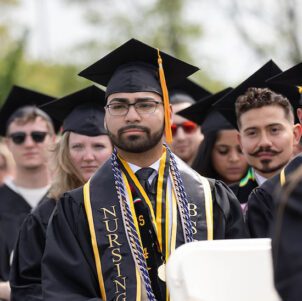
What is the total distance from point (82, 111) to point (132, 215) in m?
1.93

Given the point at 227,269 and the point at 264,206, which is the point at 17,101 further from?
the point at 227,269

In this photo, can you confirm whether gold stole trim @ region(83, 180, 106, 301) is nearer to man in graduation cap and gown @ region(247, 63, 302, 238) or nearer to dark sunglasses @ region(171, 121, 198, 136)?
man in graduation cap and gown @ region(247, 63, 302, 238)

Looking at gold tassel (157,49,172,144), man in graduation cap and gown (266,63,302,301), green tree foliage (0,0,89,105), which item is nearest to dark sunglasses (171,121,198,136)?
gold tassel (157,49,172,144)

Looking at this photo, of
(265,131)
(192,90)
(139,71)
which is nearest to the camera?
(139,71)

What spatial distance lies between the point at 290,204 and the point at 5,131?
5414 mm

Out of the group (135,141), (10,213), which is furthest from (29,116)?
(135,141)

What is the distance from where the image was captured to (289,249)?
227 centimetres

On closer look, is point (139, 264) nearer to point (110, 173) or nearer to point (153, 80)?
point (110, 173)

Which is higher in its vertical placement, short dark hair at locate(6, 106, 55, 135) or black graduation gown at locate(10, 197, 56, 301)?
short dark hair at locate(6, 106, 55, 135)

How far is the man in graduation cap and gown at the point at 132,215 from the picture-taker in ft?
13.8

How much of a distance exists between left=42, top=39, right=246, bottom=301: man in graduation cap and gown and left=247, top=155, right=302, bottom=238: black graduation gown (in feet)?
0.30

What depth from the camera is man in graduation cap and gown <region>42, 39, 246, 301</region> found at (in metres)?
4.22

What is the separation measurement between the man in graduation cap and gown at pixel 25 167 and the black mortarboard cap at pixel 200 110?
3.85ft

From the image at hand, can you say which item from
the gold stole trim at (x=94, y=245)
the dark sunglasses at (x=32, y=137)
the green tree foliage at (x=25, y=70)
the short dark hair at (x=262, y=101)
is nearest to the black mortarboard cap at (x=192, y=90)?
the dark sunglasses at (x=32, y=137)
